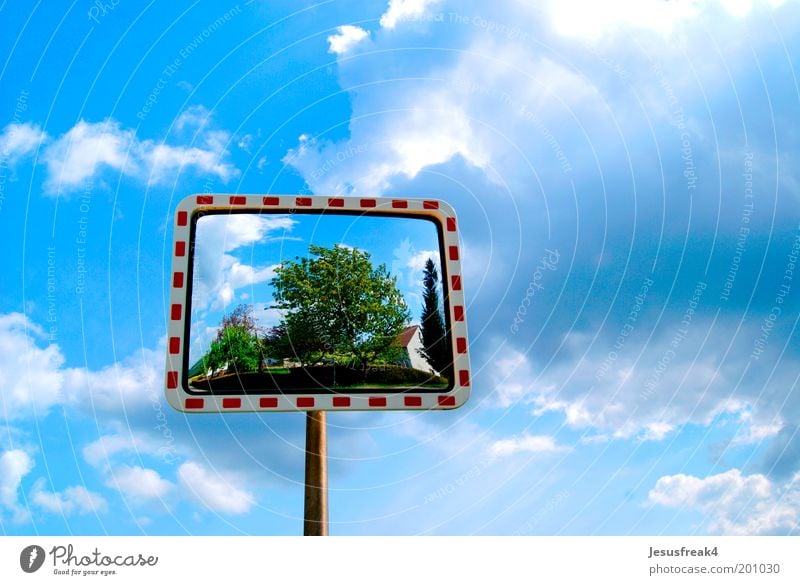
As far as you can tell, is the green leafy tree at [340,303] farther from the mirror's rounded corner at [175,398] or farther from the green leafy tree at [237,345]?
the mirror's rounded corner at [175,398]

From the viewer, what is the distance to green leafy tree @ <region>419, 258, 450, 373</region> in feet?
19.0

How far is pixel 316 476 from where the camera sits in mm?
5582

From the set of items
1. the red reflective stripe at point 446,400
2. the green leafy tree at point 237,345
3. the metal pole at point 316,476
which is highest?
the green leafy tree at point 237,345

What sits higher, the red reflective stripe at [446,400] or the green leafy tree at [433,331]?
the green leafy tree at [433,331]

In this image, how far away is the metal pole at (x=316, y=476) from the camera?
5.46m

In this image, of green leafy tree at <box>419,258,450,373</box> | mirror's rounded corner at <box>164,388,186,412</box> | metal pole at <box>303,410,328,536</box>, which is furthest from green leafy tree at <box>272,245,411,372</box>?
mirror's rounded corner at <box>164,388,186,412</box>

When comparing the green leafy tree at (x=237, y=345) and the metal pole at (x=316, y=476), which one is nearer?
the metal pole at (x=316, y=476)

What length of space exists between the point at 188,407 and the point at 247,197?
79.1 inches

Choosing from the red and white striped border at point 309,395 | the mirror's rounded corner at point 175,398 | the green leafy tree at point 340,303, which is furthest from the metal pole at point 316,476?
the mirror's rounded corner at point 175,398

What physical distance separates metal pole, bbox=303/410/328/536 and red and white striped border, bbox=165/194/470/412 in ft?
0.69

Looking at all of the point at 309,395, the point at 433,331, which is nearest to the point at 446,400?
the point at 433,331

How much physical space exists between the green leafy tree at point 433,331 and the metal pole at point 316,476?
111 cm
